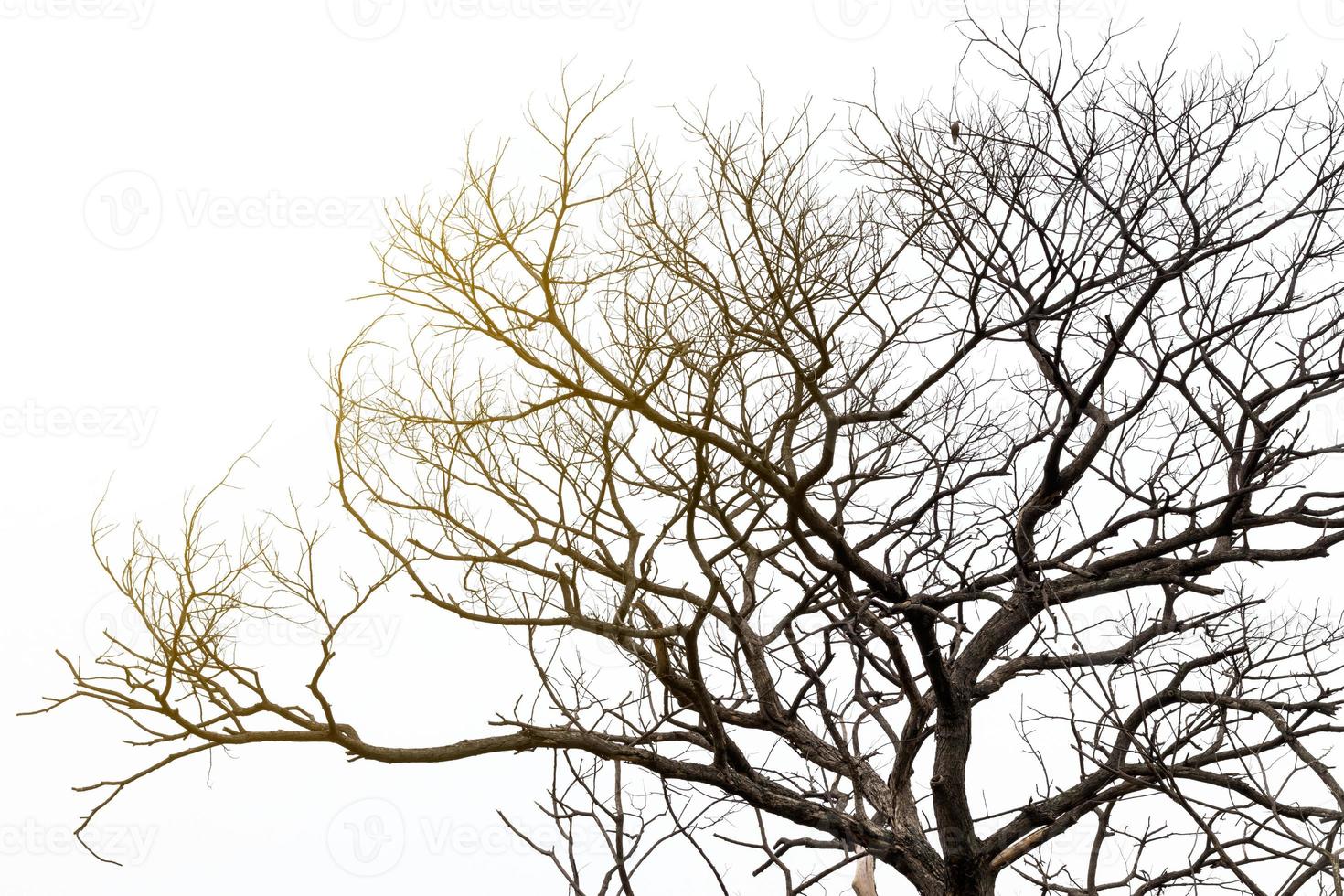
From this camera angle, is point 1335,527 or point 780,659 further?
point 780,659

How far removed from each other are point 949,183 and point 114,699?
295 cm

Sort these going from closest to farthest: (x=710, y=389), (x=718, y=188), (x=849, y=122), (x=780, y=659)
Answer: (x=710, y=389) < (x=718, y=188) < (x=849, y=122) < (x=780, y=659)

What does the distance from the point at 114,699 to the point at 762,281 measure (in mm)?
2176

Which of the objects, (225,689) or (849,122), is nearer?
(225,689)

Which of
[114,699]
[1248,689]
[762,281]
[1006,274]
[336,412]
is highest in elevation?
[1006,274]

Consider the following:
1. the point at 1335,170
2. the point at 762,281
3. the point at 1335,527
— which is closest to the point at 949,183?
the point at 762,281

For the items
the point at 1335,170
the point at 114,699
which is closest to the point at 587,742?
the point at 114,699

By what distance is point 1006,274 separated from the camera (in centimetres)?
406

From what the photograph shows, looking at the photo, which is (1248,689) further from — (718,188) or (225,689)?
(225,689)

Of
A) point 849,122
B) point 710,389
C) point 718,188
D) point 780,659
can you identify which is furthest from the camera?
point 780,659

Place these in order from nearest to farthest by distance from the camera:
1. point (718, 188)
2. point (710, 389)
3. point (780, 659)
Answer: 1. point (710, 389)
2. point (718, 188)
3. point (780, 659)

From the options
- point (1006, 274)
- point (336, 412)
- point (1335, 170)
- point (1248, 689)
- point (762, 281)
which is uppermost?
point (1335, 170)

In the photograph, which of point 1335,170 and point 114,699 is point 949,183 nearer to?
point 1335,170

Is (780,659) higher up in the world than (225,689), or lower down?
higher up
